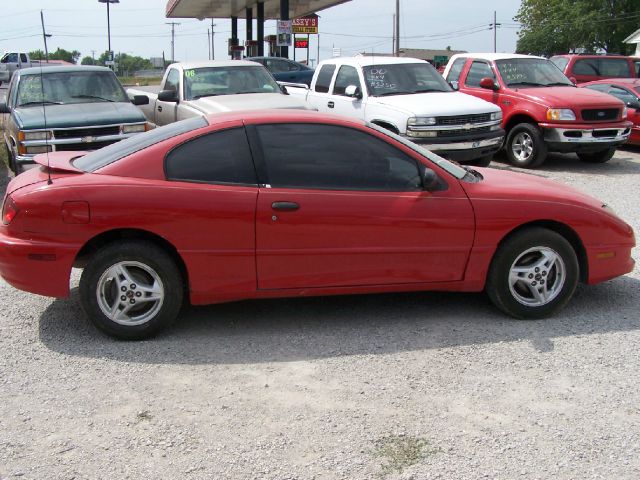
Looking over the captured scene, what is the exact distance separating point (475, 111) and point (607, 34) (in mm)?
70883

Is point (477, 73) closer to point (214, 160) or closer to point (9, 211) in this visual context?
point (214, 160)

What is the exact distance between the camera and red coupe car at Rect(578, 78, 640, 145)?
13.6 m

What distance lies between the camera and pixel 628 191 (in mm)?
10320

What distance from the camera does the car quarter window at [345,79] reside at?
1169 centimetres

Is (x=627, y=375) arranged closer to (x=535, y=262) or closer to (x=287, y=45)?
(x=535, y=262)

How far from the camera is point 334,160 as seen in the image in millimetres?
4922

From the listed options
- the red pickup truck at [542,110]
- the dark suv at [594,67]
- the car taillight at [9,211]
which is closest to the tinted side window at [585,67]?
the dark suv at [594,67]

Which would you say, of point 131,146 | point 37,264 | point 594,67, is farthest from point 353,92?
point 594,67

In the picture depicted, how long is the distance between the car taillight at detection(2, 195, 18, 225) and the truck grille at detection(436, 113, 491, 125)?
693 cm

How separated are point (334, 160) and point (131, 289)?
1.63 m

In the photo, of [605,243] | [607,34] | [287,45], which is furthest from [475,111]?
[607,34]

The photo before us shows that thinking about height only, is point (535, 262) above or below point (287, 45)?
below

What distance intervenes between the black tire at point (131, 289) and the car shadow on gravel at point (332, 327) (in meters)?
0.14

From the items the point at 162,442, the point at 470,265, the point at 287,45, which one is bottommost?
the point at 162,442
